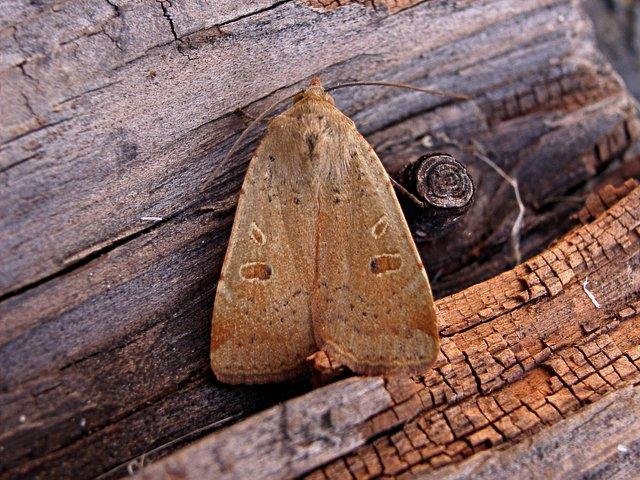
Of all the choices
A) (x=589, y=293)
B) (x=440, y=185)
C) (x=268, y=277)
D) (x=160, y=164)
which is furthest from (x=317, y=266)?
(x=589, y=293)

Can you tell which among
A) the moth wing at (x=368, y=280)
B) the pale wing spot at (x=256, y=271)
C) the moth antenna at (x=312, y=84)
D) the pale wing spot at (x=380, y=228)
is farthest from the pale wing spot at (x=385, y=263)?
the moth antenna at (x=312, y=84)

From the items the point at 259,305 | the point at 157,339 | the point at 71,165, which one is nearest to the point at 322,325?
the point at 259,305

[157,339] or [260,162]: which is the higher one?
[260,162]

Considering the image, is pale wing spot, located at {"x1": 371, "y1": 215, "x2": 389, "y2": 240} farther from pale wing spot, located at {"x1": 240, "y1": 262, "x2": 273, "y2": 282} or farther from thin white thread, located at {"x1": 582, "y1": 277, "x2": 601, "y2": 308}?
thin white thread, located at {"x1": 582, "y1": 277, "x2": 601, "y2": 308}

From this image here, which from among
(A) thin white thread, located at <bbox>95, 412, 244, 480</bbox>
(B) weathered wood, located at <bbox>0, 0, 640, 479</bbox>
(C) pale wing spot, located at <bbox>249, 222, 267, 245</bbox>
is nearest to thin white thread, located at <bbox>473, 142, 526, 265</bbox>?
(B) weathered wood, located at <bbox>0, 0, 640, 479</bbox>

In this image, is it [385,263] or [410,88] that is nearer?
[385,263]

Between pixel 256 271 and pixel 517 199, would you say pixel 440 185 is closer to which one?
pixel 517 199

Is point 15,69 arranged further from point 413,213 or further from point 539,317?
point 539,317
